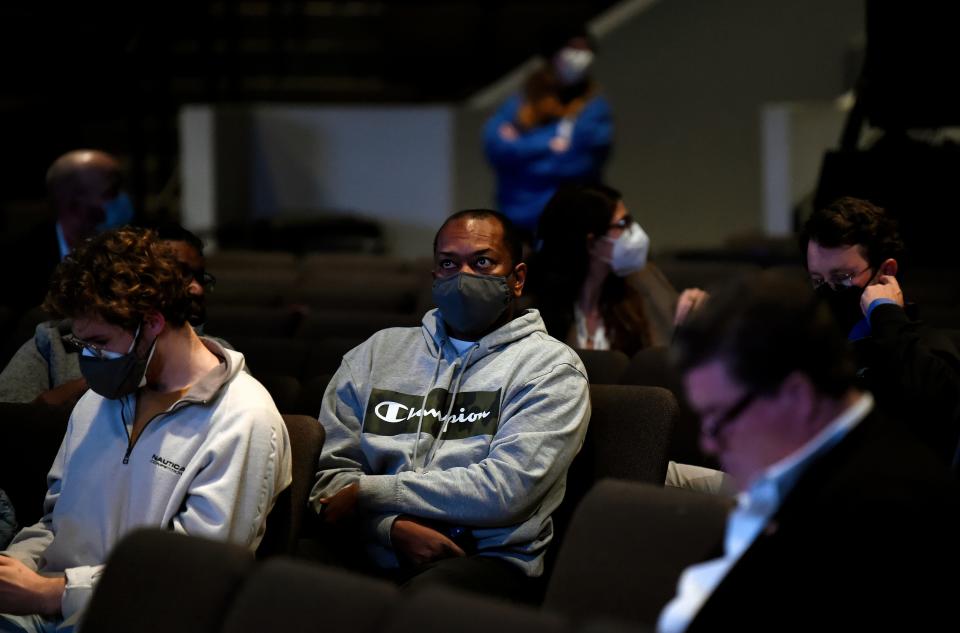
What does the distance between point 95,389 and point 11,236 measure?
510 cm

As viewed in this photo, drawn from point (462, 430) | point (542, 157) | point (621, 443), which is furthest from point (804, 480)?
point (542, 157)

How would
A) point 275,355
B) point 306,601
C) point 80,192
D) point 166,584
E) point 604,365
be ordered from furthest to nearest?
point 80,192 → point 275,355 → point 604,365 → point 166,584 → point 306,601

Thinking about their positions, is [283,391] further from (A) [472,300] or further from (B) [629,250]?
(B) [629,250]

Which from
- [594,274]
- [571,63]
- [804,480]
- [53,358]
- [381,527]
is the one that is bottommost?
[381,527]

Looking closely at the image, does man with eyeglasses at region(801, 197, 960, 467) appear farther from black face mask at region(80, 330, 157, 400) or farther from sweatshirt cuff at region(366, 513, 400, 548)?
black face mask at region(80, 330, 157, 400)

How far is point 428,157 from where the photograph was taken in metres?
9.34

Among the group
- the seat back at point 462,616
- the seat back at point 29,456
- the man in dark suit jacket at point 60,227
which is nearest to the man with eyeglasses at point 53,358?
the seat back at point 29,456

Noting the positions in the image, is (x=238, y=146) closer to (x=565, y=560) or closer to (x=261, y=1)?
(x=261, y=1)

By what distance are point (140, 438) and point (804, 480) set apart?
56.1 inches

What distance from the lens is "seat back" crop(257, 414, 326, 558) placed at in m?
2.59

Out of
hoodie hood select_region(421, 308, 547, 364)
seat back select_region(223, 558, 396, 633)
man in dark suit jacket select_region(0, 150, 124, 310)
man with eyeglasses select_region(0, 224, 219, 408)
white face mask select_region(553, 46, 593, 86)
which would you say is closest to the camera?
seat back select_region(223, 558, 396, 633)

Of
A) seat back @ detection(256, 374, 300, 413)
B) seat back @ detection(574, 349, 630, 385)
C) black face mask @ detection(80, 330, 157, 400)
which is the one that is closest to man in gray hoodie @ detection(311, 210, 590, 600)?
seat back @ detection(256, 374, 300, 413)

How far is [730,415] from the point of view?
5.22ft

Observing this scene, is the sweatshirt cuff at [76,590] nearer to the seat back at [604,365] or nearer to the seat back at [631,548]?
the seat back at [631,548]
